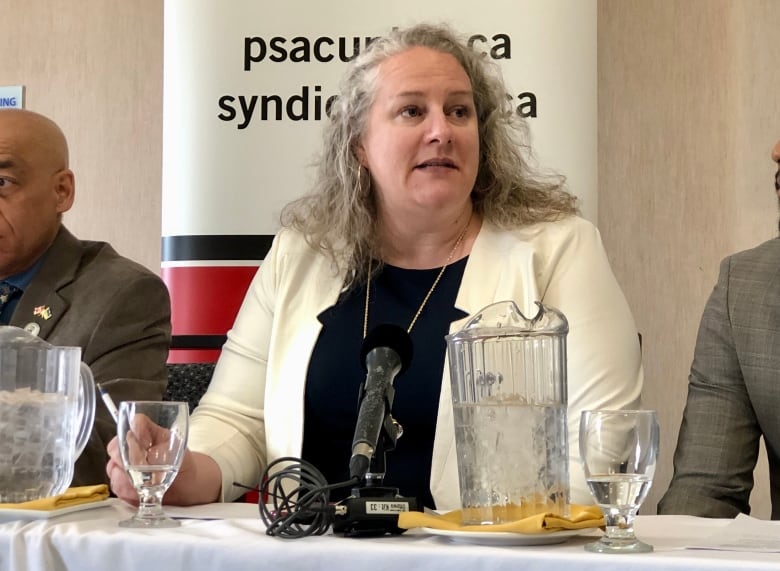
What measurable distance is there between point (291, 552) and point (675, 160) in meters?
2.33

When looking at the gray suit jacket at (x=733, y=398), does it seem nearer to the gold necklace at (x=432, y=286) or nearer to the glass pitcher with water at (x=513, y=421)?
the gold necklace at (x=432, y=286)

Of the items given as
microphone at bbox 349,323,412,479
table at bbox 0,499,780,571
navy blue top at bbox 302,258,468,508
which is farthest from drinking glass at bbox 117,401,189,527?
navy blue top at bbox 302,258,468,508

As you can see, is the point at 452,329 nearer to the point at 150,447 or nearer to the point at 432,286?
the point at 432,286

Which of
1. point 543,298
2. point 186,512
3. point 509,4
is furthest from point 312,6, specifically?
point 186,512

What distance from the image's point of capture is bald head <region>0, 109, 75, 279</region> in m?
2.22

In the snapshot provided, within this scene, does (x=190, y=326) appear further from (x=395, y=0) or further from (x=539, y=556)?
(x=539, y=556)

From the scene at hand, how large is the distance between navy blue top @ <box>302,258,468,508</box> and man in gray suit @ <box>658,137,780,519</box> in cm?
40

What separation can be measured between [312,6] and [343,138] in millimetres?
594

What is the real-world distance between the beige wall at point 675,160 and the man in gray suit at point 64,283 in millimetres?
1418

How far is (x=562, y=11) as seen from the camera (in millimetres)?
2441

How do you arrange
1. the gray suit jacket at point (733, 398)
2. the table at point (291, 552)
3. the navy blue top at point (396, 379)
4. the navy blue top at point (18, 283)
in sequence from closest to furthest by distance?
the table at point (291, 552)
the gray suit jacket at point (733, 398)
the navy blue top at point (396, 379)
the navy blue top at point (18, 283)

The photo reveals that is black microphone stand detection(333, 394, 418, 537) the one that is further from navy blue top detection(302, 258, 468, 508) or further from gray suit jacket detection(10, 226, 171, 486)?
gray suit jacket detection(10, 226, 171, 486)

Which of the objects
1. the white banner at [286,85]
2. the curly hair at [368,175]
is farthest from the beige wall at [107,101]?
the curly hair at [368,175]

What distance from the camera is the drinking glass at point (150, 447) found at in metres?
1.12
